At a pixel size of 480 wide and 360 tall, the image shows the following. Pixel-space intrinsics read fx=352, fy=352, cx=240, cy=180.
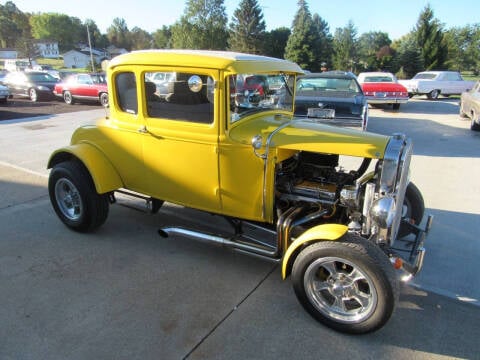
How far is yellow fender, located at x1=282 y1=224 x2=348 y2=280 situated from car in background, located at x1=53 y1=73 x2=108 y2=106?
48.3 feet

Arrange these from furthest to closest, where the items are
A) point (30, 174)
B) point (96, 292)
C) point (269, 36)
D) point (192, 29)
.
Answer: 1. point (269, 36)
2. point (192, 29)
3. point (30, 174)
4. point (96, 292)

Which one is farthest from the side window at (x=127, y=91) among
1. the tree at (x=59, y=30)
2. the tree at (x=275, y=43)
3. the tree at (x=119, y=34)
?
the tree at (x=59, y=30)

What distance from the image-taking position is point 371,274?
243 cm

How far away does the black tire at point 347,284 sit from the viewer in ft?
7.96

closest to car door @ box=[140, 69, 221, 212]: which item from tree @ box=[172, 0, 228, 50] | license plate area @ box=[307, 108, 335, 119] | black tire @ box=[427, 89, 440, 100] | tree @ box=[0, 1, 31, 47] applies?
license plate area @ box=[307, 108, 335, 119]

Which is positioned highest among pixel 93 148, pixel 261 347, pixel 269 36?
pixel 269 36

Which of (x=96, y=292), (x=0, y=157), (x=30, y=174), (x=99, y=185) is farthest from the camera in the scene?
(x=0, y=157)

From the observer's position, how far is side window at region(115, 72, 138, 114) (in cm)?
350

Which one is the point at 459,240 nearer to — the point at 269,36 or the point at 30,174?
the point at 30,174

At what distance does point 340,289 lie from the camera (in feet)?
8.70

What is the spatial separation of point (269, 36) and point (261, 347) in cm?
6560

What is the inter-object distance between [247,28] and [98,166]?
6074 centimetres

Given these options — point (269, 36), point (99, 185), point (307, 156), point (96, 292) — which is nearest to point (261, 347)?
point (96, 292)

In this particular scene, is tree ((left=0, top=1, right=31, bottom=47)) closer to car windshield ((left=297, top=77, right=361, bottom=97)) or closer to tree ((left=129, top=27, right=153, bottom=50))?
tree ((left=129, top=27, right=153, bottom=50))
